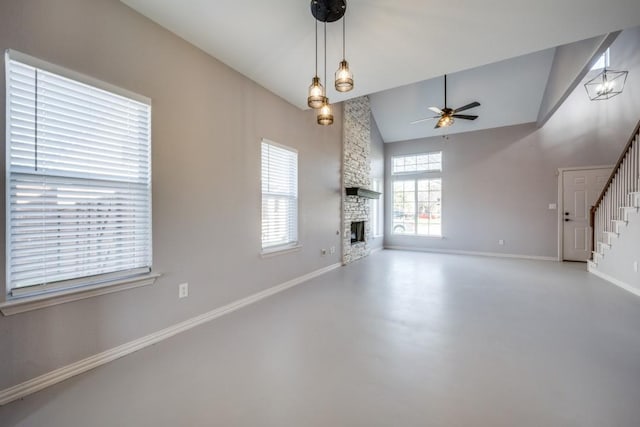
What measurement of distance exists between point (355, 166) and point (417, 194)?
2788 mm

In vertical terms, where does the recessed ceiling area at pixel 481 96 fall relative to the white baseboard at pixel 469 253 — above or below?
above

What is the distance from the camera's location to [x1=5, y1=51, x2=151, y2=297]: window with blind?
5.52 ft

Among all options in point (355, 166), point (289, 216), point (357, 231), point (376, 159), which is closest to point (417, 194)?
point (376, 159)

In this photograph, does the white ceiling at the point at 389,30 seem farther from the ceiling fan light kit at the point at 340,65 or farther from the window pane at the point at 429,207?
the window pane at the point at 429,207

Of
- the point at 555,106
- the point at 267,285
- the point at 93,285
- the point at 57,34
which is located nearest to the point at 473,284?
the point at 267,285

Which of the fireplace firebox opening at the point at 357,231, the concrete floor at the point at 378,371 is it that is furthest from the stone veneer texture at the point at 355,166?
the concrete floor at the point at 378,371

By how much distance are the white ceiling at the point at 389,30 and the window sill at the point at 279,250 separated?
94.1 inches

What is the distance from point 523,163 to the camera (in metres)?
6.39

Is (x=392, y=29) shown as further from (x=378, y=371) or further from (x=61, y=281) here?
(x=61, y=281)

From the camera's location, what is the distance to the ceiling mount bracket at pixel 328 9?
2.03m

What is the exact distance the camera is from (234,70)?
3139 mm

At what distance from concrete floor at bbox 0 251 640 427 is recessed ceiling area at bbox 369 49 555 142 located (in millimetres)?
4600

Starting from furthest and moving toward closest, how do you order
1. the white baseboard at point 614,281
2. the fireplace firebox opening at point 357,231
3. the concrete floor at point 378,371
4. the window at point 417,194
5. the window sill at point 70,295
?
the window at point 417,194, the fireplace firebox opening at point 357,231, the white baseboard at point 614,281, the window sill at point 70,295, the concrete floor at point 378,371

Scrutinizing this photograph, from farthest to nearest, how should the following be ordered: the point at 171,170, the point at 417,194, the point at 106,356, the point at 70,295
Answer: the point at 417,194 → the point at 171,170 → the point at 106,356 → the point at 70,295
